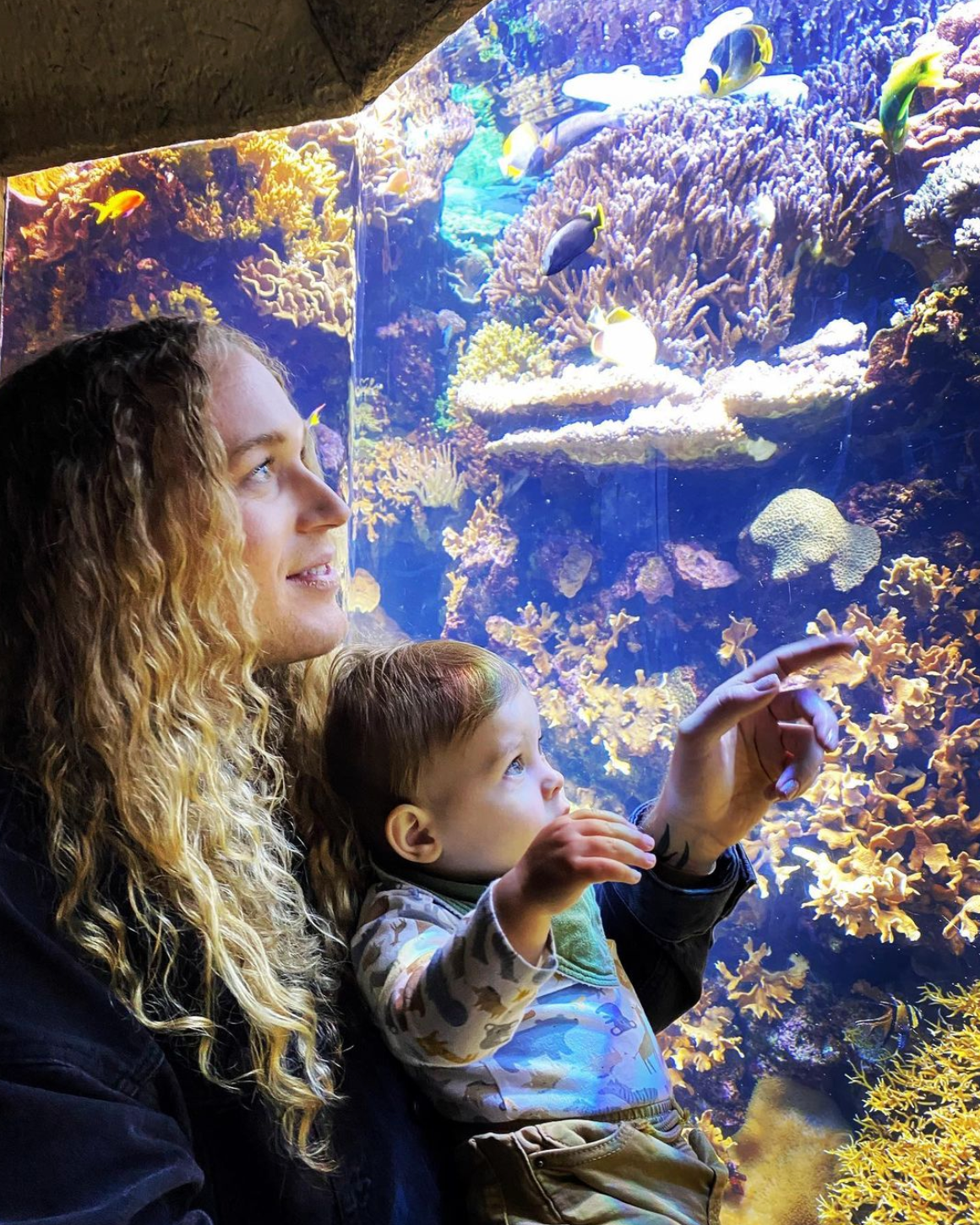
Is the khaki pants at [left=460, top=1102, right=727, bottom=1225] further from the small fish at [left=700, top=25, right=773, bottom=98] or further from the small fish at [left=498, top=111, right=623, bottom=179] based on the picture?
the small fish at [left=498, top=111, right=623, bottom=179]

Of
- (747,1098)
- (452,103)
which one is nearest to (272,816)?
(747,1098)

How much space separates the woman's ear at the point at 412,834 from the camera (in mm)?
1313

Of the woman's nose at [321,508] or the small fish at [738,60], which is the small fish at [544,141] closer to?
the small fish at [738,60]

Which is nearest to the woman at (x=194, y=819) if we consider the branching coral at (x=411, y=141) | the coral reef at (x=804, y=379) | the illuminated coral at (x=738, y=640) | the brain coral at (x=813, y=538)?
the brain coral at (x=813, y=538)

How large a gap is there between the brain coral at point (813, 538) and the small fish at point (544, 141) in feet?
7.93

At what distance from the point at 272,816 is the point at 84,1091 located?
53 cm

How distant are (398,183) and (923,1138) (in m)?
5.29

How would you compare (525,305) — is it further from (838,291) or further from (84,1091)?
(84,1091)

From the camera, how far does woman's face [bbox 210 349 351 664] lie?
A: 1.24 m

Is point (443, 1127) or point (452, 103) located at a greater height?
point (452, 103)

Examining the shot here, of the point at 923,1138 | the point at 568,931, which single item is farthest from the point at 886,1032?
the point at 568,931

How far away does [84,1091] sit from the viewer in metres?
0.80

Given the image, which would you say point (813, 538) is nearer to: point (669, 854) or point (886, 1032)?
point (886, 1032)

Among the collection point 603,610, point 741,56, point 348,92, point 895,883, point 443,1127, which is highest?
point 741,56
